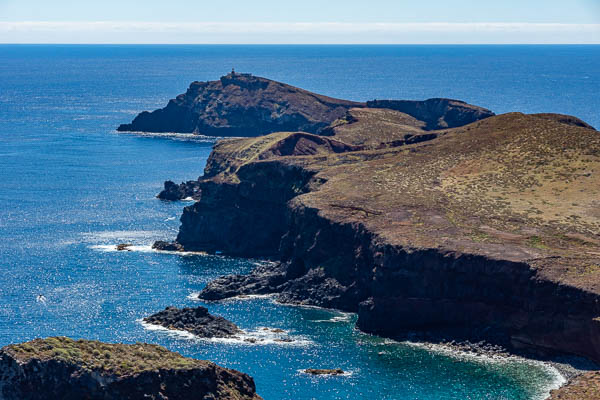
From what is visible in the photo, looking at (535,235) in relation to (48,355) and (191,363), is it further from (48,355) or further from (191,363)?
(48,355)

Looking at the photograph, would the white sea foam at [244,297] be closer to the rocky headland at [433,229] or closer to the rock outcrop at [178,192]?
the rocky headland at [433,229]

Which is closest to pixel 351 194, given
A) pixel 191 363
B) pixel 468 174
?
pixel 468 174

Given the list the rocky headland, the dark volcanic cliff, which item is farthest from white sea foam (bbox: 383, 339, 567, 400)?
the dark volcanic cliff

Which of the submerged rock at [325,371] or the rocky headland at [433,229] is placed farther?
the rocky headland at [433,229]

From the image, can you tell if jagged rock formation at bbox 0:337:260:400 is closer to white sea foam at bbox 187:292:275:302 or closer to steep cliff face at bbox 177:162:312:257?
white sea foam at bbox 187:292:275:302

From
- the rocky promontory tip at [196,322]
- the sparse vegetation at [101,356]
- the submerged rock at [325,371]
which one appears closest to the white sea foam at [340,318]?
the rocky promontory tip at [196,322]

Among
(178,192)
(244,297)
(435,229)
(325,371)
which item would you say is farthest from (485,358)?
(178,192)

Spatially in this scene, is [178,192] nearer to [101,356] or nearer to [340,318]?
[340,318]
